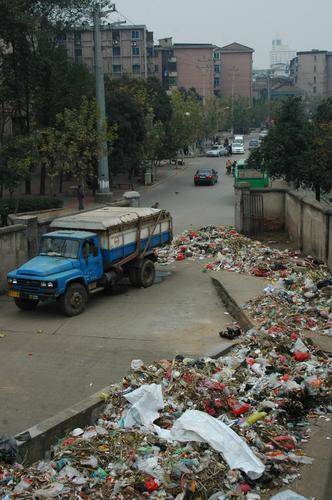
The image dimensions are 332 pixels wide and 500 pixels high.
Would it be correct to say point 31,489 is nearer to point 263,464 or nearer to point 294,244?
point 263,464

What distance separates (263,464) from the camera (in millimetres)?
6852

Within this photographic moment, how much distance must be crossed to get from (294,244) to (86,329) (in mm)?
10629

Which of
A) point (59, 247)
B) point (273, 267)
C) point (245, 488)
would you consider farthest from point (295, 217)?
point (245, 488)

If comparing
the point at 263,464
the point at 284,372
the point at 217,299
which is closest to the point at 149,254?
the point at 217,299

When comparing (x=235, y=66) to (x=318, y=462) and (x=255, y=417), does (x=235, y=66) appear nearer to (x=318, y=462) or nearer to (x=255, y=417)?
(x=255, y=417)

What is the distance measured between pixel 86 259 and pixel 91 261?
0.69 ft

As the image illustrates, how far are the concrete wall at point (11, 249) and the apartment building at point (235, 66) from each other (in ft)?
473

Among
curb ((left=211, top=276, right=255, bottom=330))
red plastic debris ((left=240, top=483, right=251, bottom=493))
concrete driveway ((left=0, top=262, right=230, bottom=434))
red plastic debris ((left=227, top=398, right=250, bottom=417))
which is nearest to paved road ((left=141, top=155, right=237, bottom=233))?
curb ((left=211, top=276, right=255, bottom=330))

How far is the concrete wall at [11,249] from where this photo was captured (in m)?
16.5

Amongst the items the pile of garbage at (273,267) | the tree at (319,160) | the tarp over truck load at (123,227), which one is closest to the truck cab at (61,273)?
the tarp over truck load at (123,227)

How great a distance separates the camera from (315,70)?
16450 centimetres

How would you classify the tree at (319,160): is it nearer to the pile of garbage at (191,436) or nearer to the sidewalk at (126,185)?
the sidewalk at (126,185)

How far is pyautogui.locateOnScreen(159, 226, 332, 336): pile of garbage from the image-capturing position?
41.3 feet

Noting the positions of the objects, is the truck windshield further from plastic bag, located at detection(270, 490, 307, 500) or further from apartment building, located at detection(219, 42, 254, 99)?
apartment building, located at detection(219, 42, 254, 99)
